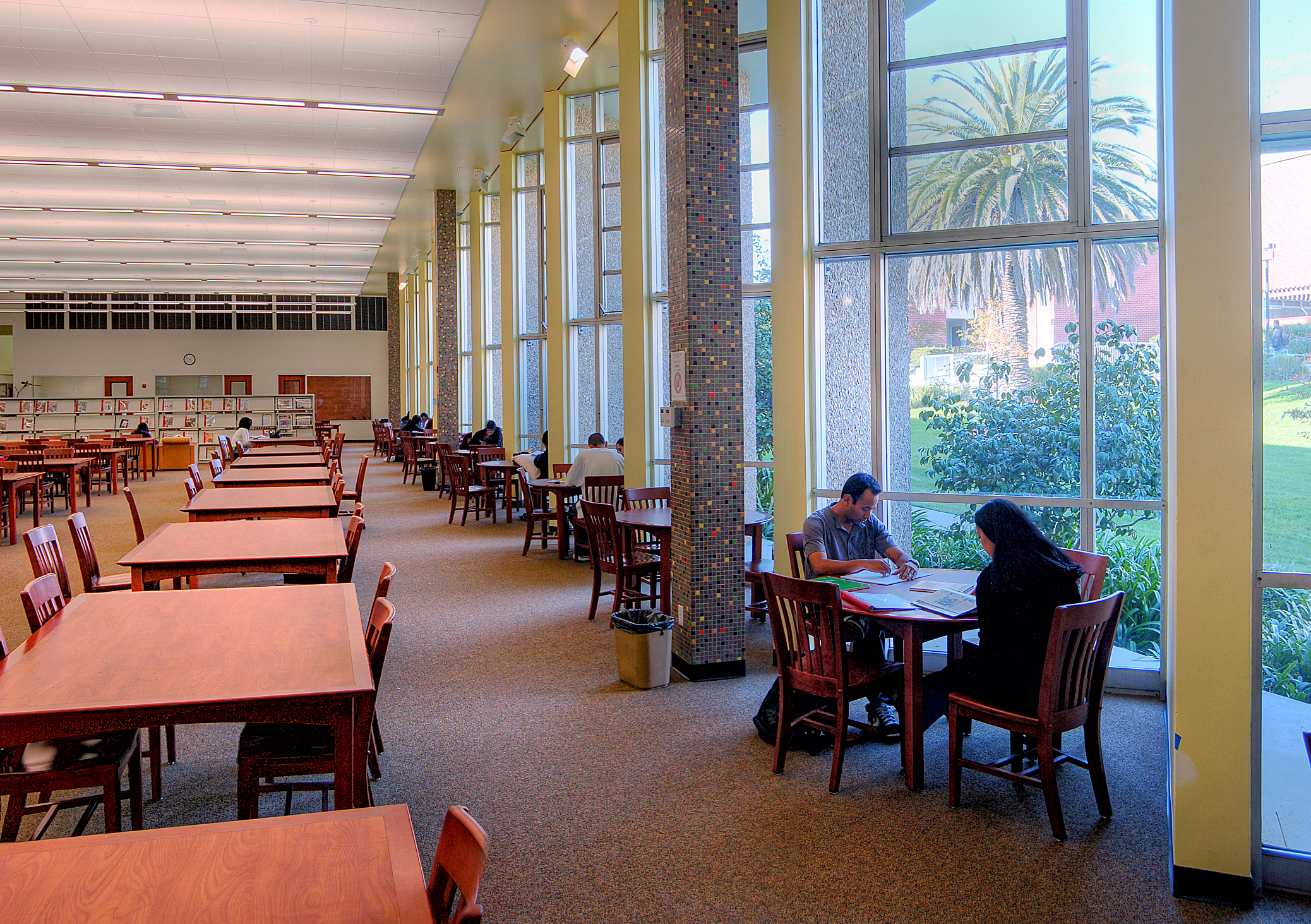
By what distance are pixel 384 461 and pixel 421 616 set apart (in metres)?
16.4

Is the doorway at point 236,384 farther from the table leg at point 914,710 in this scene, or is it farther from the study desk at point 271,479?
the table leg at point 914,710

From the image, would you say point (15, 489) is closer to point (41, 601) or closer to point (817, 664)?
point (41, 601)

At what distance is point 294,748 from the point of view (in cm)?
266

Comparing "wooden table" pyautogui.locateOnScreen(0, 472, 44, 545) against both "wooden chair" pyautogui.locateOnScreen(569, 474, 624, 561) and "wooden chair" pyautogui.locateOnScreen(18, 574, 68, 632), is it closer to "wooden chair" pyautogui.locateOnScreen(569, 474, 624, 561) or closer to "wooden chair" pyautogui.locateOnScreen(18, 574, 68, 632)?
"wooden chair" pyautogui.locateOnScreen(569, 474, 624, 561)

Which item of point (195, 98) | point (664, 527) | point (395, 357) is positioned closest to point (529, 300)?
point (195, 98)

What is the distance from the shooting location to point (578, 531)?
308 inches

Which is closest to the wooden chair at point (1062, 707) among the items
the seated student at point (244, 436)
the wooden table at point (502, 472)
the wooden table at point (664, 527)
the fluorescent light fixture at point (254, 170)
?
the wooden table at point (664, 527)

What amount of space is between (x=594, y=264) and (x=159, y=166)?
20.4ft

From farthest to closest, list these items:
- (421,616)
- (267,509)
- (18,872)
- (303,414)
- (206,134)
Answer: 1. (303,414)
2. (206,134)
3. (421,616)
4. (267,509)
5. (18,872)

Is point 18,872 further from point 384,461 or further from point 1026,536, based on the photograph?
point 384,461

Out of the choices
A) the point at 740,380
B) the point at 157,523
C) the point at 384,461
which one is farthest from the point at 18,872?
the point at 384,461

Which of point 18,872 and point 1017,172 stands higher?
point 1017,172

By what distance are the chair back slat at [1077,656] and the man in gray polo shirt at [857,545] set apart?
35.2 inches

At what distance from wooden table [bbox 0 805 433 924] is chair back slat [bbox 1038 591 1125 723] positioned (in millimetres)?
2175
